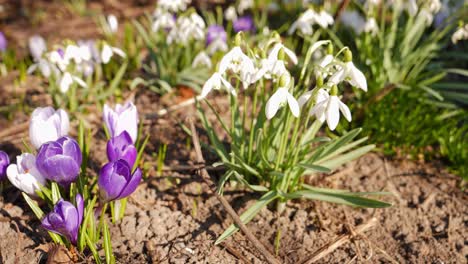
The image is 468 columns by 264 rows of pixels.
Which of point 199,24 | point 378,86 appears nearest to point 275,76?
point 199,24

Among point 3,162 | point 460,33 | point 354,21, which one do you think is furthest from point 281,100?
point 354,21

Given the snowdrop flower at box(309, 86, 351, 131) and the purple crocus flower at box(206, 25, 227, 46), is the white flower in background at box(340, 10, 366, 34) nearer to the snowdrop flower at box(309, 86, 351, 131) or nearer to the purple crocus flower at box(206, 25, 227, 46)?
the purple crocus flower at box(206, 25, 227, 46)

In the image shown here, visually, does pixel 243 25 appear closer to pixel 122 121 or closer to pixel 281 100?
pixel 122 121

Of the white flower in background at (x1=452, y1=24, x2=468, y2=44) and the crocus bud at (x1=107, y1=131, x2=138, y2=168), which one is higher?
the white flower in background at (x1=452, y1=24, x2=468, y2=44)

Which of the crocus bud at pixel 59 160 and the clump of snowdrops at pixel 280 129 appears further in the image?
the crocus bud at pixel 59 160

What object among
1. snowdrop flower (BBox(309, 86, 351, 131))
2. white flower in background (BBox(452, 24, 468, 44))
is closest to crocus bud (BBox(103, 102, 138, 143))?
snowdrop flower (BBox(309, 86, 351, 131))

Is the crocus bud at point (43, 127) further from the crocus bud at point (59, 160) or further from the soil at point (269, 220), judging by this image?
the soil at point (269, 220)

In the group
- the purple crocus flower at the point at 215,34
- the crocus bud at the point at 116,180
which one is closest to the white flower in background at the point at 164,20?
the purple crocus flower at the point at 215,34

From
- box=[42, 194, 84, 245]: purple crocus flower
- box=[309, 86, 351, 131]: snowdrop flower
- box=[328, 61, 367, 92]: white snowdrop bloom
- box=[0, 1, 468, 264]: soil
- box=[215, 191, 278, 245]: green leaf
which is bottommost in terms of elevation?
box=[0, 1, 468, 264]: soil
